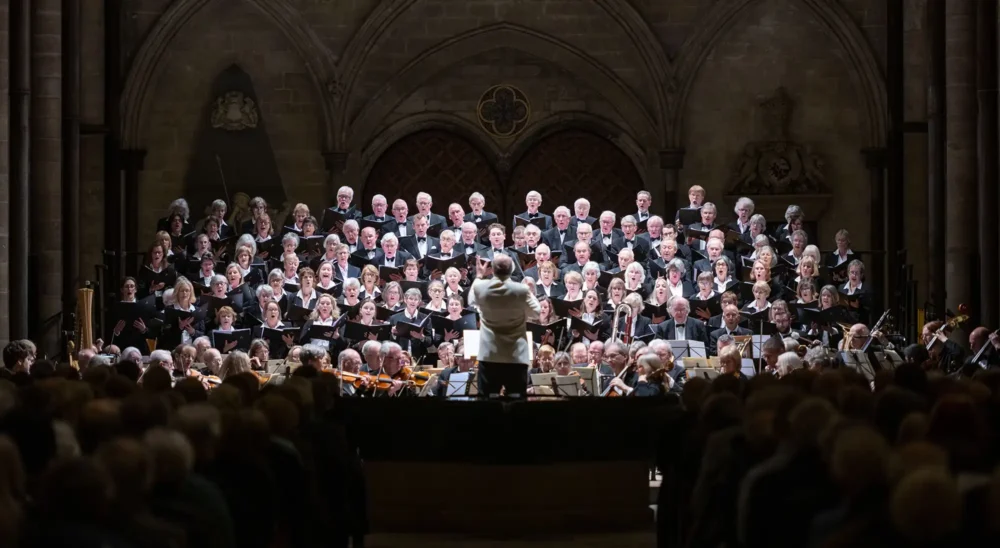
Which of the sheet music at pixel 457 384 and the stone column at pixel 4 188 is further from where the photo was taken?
the stone column at pixel 4 188

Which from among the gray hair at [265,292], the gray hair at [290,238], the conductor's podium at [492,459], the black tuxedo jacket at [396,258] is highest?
the gray hair at [290,238]

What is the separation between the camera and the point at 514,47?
17688 millimetres

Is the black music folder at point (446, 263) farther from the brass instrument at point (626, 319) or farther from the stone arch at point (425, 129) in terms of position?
the stone arch at point (425, 129)

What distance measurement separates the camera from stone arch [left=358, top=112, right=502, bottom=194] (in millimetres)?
17734

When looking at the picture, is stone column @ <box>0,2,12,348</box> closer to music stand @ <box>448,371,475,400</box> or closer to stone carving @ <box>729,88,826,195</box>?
music stand @ <box>448,371,475,400</box>

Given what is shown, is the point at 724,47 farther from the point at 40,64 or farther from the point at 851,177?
the point at 40,64

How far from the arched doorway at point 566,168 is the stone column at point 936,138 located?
3703 millimetres

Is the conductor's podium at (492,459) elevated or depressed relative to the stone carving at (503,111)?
depressed

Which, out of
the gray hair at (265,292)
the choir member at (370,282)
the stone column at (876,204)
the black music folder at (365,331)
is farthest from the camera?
the stone column at (876,204)

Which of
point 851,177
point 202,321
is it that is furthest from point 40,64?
point 851,177

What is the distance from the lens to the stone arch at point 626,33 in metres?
17.4

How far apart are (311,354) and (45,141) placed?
4.94 meters

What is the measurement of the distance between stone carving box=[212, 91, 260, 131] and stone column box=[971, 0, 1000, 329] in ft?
24.4

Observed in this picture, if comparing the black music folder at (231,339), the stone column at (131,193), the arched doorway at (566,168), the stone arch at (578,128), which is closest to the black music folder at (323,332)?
the black music folder at (231,339)
